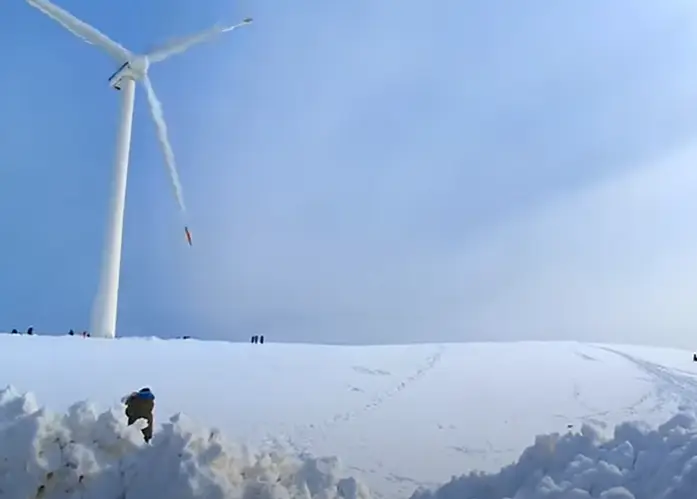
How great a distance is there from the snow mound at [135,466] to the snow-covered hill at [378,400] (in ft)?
0.07

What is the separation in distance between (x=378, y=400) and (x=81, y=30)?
16.4m

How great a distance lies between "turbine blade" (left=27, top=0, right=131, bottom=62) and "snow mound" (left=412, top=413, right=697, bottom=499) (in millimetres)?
21558

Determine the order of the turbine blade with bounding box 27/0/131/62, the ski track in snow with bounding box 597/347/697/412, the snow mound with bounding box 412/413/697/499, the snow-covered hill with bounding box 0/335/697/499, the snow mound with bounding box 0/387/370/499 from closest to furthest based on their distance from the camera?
the snow mound with bounding box 412/413/697/499 → the snow mound with bounding box 0/387/370/499 → the snow-covered hill with bounding box 0/335/697/499 → the ski track in snow with bounding box 597/347/697/412 → the turbine blade with bounding box 27/0/131/62

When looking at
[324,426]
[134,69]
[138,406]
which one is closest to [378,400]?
[324,426]

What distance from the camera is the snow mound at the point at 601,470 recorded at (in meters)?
3.96

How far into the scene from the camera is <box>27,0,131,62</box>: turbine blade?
21953 mm

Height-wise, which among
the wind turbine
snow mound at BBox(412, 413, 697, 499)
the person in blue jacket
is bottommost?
snow mound at BBox(412, 413, 697, 499)

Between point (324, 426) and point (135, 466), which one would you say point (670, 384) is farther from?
point (135, 466)

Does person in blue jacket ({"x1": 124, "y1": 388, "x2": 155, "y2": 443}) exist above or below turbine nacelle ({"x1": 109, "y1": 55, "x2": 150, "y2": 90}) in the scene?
below

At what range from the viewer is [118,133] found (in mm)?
23156

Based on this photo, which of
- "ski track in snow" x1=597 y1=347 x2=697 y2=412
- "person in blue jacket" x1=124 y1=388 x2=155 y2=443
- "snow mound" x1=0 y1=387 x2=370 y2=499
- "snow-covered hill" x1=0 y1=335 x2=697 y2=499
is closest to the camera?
"snow mound" x1=0 y1=387 x2=370 y2=499

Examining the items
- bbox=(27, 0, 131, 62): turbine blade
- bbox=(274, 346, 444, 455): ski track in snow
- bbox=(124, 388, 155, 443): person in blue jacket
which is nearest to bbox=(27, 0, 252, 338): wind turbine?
bbox=(27, 0, 131, 62): turbine blade

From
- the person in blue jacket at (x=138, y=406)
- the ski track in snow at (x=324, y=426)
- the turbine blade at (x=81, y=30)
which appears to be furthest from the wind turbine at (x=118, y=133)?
the person in blue jacket at (x=138, y=406)

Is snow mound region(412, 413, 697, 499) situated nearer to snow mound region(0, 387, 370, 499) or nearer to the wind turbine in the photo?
snow mound region(0, 387, 370, 499)
